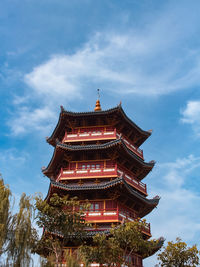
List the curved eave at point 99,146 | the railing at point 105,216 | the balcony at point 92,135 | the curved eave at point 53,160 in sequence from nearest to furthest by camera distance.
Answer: the railing at point 105,216, the curved eave at point 99,146, the curved eave at point 53,160, the balcony at point 92,135

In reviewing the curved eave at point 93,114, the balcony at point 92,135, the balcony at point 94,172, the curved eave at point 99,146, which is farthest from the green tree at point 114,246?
the curved eave at point 93,114

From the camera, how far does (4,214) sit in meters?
15.9

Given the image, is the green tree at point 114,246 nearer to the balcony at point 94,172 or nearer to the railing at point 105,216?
the railing at point 105,216

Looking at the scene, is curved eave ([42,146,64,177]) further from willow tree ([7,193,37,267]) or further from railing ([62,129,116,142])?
willow tree ([7,193,37,267])

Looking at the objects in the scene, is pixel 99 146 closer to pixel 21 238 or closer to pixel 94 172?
pixel 94 172

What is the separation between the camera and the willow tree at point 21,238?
1505cm

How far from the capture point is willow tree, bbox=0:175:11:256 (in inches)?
596

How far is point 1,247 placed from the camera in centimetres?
1495

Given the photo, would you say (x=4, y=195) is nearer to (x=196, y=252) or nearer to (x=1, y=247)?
(x=1, y=247)

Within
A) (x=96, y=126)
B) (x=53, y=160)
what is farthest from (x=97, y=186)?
(x=96, y=126)

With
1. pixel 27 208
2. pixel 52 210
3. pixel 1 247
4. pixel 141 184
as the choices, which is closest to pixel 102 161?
pixel 141 184

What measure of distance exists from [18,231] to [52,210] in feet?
11.5

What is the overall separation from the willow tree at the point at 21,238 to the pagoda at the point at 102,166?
24.7ft

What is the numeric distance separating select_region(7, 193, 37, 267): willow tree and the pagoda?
753 cm
